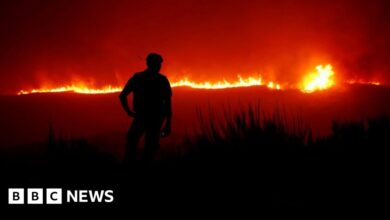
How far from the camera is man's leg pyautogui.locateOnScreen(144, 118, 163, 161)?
6527 millimetres

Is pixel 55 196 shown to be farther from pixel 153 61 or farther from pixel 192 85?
pixel 192 85

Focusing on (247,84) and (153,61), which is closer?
(153,61)

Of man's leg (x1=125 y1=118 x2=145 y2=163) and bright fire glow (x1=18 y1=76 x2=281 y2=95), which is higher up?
bright fire glow (x1=18 y1=76 x2=281 y2=95)

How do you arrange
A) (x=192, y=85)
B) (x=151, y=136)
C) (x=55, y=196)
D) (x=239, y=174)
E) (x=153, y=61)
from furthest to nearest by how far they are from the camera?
(x=192, y=85), (x=151, y=136), (x=153, y=61), (x=239, y=174), (x=55, y=196)

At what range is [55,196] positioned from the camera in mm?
5340

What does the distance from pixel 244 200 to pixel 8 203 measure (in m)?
3.00

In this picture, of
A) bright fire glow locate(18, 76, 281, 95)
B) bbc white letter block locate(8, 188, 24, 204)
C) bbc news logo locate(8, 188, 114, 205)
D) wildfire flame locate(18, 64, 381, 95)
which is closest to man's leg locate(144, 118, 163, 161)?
bbc news logo locate(8, 188, 114, 205)

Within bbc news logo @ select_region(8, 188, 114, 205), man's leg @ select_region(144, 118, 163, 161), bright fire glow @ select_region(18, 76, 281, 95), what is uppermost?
bright fire glow @ select_region(18, 76, 281, 95)

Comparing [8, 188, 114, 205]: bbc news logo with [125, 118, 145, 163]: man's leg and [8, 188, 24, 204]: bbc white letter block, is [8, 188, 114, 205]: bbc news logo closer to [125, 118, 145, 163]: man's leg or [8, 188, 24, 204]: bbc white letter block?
[8, 188, 24, 204]: bbc white letter block

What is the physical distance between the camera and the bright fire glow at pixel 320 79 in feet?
63.3

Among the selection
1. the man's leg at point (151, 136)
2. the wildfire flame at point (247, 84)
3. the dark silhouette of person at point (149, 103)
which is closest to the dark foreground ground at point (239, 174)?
the man's leg at point (151, 136)

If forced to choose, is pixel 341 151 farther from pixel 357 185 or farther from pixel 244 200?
pixel 244 200

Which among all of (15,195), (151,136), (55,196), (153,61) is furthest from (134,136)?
(15,195)

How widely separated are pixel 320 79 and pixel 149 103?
52.5 ft
